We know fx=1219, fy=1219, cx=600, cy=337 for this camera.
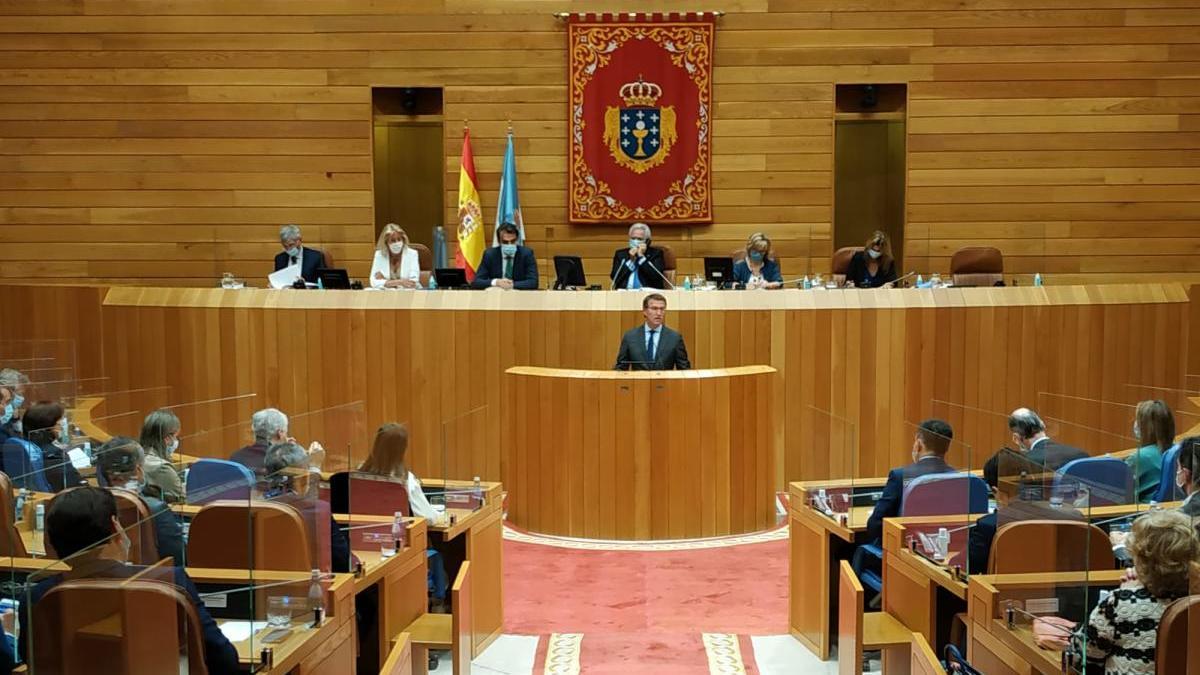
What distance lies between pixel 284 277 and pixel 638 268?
2.79 metres

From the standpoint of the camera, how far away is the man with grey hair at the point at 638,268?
354 inches

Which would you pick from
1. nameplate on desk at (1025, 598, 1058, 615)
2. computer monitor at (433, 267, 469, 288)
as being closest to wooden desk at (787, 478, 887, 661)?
nameplate on desk at (1025, 598, 1058, 615)

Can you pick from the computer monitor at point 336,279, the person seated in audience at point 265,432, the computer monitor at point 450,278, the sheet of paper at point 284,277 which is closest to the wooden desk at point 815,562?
the person seated in audience at point 265,432

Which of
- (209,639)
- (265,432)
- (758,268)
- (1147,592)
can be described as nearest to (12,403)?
(265,432)

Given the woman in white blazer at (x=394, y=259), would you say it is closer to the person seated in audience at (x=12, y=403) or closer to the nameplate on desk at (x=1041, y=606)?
the person seated in audience at (x=12, y=403)

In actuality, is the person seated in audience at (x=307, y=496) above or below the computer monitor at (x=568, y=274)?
below

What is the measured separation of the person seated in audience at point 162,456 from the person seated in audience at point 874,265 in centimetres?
550

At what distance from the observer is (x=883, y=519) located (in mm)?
4914

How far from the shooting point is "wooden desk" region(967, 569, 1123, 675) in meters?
3.35

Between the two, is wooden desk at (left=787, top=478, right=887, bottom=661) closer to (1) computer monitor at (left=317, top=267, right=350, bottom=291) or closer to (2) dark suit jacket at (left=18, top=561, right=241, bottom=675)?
(2) dark suit jacket at (left=18, top=561, right=241, bottom=675)

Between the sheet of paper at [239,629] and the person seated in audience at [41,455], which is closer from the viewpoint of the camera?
the sheet of paper at [239,629]

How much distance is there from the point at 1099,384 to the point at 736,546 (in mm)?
3517

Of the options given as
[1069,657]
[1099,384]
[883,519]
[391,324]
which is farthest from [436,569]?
[1099,384]

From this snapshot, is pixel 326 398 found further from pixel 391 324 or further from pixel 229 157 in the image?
pixel 229 157
